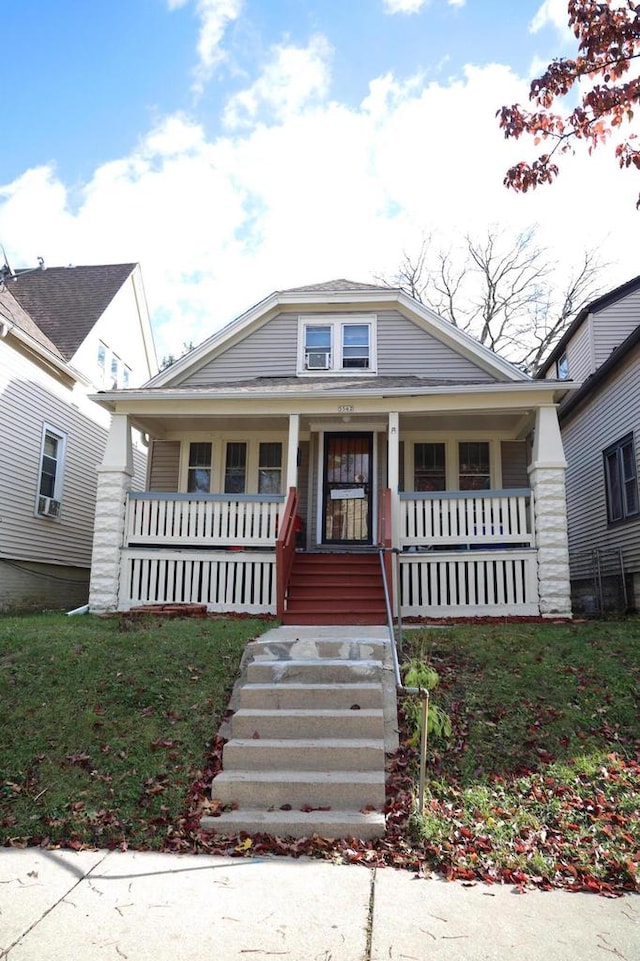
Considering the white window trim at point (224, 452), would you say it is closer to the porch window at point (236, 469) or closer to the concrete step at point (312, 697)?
the porch window at point (236, 469)

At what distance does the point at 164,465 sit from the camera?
1248 cm

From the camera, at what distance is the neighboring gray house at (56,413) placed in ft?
39.7

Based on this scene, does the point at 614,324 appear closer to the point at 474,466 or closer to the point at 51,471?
the point at 474,466

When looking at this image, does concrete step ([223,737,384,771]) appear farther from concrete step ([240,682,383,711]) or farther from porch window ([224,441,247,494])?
porch window ([224,441,247,494])

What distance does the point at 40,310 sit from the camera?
15906mm

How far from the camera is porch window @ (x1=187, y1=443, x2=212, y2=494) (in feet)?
40.1

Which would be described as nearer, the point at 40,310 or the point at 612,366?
the point at 612,366

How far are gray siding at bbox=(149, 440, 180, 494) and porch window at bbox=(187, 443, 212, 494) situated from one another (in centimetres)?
29

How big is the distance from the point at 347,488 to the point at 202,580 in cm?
311

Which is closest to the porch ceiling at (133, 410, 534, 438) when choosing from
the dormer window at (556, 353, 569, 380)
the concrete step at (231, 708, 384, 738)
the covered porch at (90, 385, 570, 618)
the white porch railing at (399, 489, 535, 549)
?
the covered porch at (90, 385, 570, 618)

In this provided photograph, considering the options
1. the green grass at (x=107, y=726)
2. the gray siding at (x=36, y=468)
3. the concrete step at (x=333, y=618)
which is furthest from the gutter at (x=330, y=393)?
the green grass at (x=107, y=726)

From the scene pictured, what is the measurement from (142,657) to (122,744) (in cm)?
159

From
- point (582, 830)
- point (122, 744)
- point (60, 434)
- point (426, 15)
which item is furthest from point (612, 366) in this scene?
point (60, 434)

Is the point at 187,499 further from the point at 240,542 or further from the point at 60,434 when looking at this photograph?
the point at 60,434
